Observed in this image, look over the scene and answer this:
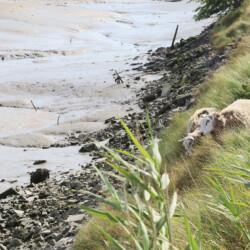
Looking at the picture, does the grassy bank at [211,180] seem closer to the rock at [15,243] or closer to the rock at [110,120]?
the rock at [15,243]

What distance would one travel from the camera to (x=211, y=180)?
221 cm

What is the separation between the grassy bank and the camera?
2596mm

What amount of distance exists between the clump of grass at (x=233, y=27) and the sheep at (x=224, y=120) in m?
10.4

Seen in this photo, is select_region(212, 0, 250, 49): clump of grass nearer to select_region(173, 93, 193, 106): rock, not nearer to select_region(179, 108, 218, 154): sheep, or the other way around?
select_region(173, 93, 193, 106): rock

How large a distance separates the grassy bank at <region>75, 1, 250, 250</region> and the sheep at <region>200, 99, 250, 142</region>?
17 cm

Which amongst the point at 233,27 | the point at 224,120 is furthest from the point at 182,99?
the point at 233,27

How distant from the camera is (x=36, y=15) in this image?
46.2 meters

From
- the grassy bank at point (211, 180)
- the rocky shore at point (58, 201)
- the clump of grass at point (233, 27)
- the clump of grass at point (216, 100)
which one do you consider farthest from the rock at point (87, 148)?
the clump of grass at point (233, 27)

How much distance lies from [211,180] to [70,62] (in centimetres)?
2699

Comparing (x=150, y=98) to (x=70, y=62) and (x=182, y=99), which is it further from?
(x=70, y=62)

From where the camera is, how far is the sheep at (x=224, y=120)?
19.2ft

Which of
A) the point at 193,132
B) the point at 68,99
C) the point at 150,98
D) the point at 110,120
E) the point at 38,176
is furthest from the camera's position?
the point at 68,99

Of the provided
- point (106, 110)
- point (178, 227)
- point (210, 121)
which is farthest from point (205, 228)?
point (106, 110)

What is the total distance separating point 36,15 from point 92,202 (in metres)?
42.3
